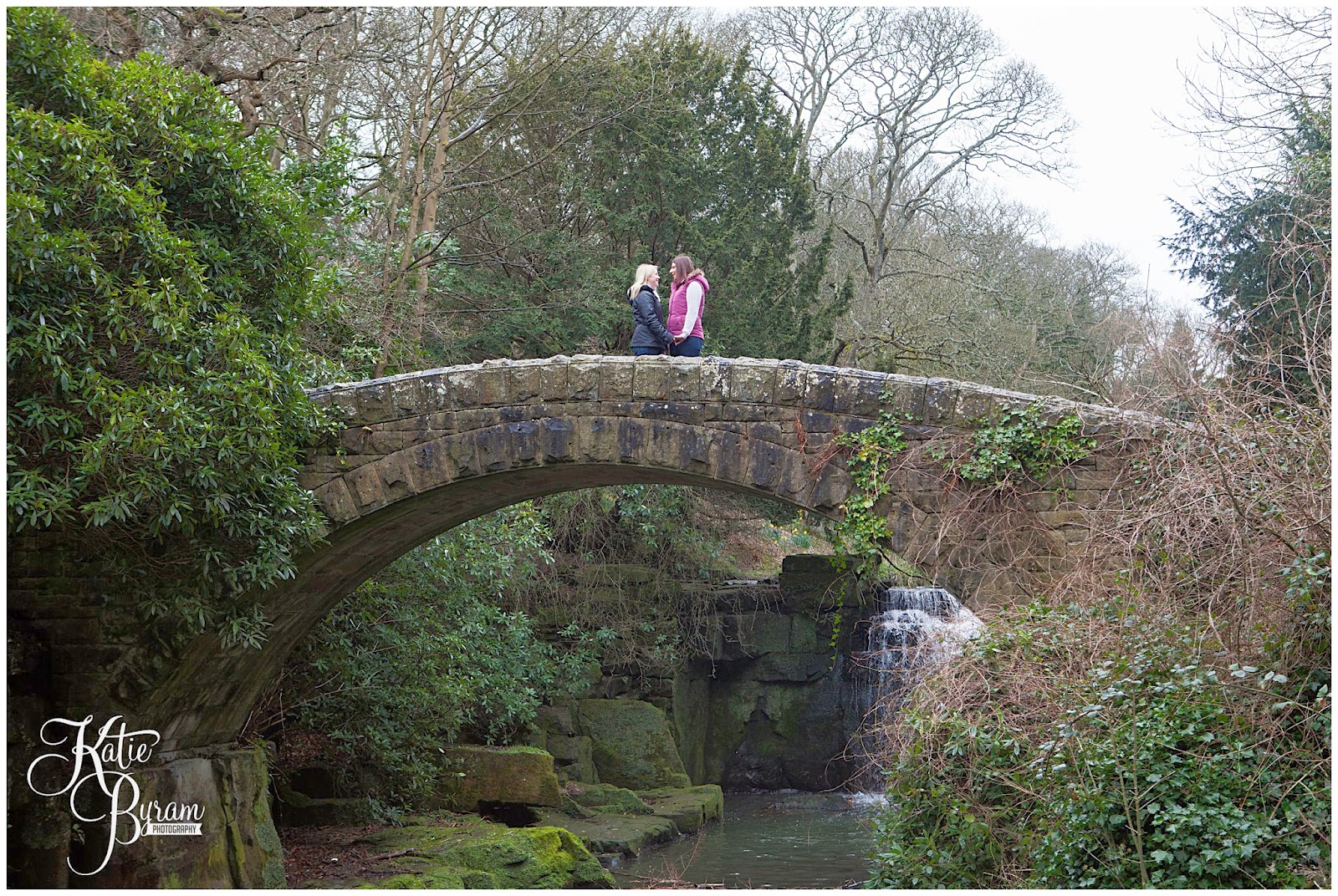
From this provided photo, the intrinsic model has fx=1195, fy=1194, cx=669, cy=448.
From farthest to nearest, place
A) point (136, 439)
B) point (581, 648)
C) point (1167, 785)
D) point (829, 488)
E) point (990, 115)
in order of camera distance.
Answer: point (990, 115) → point (581, 648) → point (829, 488) → point (136, 439) → point (1167, 785)

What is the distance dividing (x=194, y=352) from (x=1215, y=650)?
17.5 feet

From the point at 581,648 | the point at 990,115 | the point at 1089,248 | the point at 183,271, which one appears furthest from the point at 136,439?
the point at 1089,248

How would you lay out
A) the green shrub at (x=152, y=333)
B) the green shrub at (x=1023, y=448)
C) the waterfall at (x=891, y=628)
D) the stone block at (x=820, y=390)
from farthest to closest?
the waterfall at (x=891, y=628), the stone block at (x=820, y=390), the green shrub at (x=1023, y=448), the green shrub at (x=152, y=333)

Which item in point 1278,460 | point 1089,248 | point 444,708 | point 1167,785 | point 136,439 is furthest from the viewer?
point 1089,248

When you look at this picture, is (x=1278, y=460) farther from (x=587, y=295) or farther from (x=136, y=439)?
(x=587, y=295)

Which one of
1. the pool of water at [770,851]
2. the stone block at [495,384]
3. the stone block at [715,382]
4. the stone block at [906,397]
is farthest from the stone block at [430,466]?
the pool of water at [770,851]

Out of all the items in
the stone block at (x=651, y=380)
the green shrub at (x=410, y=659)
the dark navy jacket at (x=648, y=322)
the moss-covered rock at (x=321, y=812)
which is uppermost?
the dark navy jacket at (x=648, y=322)

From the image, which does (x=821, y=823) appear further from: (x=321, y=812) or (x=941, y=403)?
(x=941, y=403)

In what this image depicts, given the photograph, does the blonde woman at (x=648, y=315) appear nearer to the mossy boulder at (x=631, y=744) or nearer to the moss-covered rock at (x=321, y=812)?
the moss-covered rock at (x=321, y=812)

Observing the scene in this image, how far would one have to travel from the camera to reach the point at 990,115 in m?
18.0

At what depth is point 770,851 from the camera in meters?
11.8

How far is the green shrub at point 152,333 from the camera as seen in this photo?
6016 mm

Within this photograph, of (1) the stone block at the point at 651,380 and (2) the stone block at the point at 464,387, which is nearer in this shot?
(1) the stone block at the point at 651,380

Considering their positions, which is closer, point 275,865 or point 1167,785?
point 1167,785
